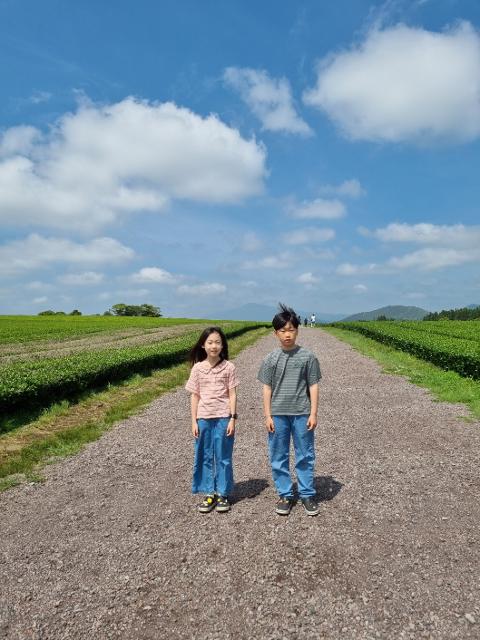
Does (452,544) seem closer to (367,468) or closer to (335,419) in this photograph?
(367,468)

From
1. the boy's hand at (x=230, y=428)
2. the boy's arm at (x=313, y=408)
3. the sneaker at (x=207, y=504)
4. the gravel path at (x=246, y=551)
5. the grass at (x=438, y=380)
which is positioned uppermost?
the boy's arm at (x=313, y=408)

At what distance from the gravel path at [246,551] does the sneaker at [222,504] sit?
0.32 ft

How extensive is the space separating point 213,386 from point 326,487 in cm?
222

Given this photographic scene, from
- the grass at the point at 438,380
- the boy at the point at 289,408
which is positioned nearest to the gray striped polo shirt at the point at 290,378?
the boy at the point at 289,408

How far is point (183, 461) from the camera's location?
24.1ft

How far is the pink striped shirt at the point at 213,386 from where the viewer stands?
17.9 ft

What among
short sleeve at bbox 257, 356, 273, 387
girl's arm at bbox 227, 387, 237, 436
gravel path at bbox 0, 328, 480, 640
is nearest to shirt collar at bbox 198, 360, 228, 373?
girl's arm at bbox 227, 387, 237, 436

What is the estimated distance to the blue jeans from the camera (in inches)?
213

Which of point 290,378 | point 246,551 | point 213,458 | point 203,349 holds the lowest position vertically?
point 246,551

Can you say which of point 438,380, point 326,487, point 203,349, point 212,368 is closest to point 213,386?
point 212,368

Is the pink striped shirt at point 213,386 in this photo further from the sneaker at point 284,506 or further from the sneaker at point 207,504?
the sneaker at point 284,506

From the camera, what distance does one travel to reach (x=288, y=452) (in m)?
5.32

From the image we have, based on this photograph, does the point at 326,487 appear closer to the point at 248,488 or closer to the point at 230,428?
the point at 248,488

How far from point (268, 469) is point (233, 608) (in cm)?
328
